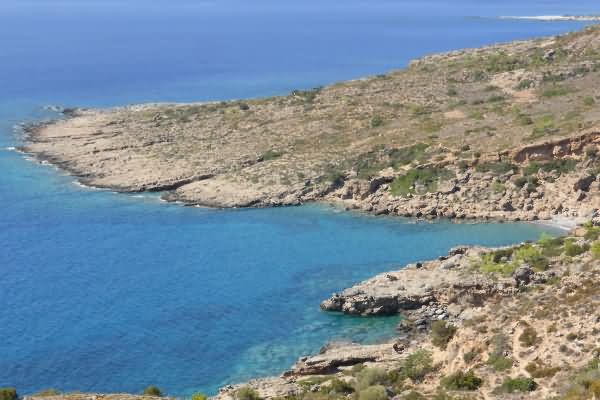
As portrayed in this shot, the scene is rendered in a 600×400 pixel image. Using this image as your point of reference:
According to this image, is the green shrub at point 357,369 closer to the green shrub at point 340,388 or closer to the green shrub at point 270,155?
the green shrub at point 340,388

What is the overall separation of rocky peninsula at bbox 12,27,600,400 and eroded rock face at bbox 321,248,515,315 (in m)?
0.11

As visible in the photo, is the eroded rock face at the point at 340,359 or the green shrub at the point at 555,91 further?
the green shrub at the point at 555,91

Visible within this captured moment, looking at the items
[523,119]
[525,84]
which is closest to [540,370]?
[523,119]

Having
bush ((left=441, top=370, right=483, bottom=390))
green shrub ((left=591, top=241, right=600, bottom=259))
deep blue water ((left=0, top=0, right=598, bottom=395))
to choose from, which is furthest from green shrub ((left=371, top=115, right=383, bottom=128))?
bush ((left=441, top=370, right=483, bottom=390))

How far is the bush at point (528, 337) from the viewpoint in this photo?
107 feet

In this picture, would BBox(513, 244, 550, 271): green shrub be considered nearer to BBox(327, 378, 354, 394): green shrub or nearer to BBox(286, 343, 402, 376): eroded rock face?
BBox(286, 343, 402, 376): eroded rock face

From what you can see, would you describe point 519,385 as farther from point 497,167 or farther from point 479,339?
point 497,167

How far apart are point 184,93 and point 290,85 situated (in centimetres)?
1663

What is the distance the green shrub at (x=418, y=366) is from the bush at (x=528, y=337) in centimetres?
389

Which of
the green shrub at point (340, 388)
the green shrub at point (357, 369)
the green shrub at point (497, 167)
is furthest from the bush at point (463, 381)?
the green shrub at point (497, 167)

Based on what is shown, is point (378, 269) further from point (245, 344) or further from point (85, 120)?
point (85, 120)

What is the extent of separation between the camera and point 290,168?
8325 cm

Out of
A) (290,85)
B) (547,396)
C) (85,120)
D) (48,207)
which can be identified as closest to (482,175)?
(48,207)

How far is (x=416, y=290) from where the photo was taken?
169 feet
